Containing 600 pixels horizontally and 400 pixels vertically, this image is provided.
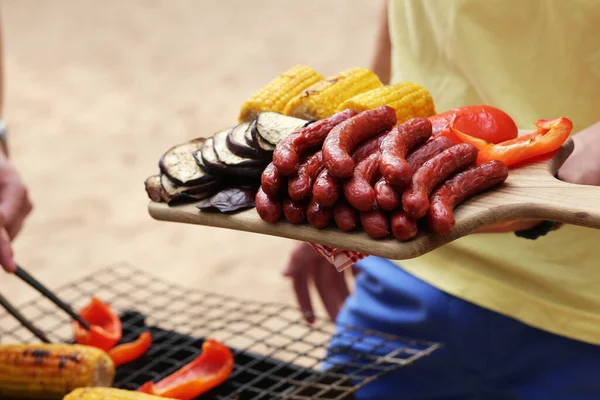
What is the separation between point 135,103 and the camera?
7355 mm

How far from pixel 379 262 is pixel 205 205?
0.89 metres

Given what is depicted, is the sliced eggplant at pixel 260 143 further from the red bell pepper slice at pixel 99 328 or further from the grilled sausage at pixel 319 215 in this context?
the red bell pepper slice at pixel 99 328

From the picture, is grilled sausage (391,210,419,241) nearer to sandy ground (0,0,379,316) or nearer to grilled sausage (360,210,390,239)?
grilled sausage (360,210,390,239)

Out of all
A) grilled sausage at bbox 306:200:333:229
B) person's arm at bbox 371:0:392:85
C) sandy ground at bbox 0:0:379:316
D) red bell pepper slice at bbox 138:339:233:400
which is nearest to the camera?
grilled sausage at bbox 306:200:333:229

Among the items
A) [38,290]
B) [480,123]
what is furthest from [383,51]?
[38,290]

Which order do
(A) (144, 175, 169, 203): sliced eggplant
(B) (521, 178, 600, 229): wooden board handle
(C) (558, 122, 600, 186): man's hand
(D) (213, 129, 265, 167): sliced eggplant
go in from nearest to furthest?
(B) (521, 178, 600, 229): wooden board handle → (C) (558, 122, 600, 186): man's hand → (D) (213, 129, 265, 167): sliced eggplant → (A) (144, 175, 169, 203): sliced eggplant

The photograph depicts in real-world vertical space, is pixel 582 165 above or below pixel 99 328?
above

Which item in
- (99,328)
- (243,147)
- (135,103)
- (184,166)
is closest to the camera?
(243,147)

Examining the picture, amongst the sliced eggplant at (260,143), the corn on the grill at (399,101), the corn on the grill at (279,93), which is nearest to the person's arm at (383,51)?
the corn on the grill at (279,93)

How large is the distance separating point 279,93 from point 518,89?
63 cm

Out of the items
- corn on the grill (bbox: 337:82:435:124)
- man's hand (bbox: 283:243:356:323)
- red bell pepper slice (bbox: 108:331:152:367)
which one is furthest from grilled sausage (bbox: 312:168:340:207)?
man's hand (bbox: 283:243:356:323)

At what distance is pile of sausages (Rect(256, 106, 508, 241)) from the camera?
1.38 m

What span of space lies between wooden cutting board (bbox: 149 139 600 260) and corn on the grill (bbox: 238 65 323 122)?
37 centimetres

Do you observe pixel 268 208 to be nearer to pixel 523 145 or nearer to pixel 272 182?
pixel 272 182
